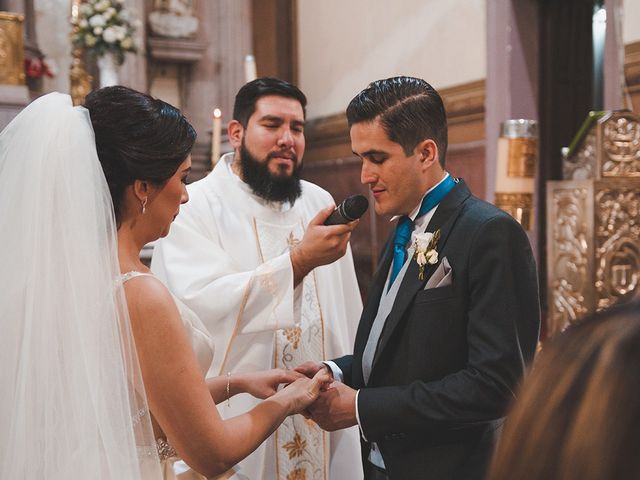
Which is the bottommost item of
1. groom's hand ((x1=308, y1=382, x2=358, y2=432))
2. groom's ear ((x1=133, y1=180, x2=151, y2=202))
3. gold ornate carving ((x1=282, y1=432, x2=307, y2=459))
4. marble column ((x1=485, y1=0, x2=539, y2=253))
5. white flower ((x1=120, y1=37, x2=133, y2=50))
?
gold ornate carving ((x1=282, y1=432, x2=307, y2=459))

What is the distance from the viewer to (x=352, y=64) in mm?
7570

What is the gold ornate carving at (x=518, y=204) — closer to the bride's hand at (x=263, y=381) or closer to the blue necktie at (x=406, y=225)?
the blue necktie at (x=406, y=225)

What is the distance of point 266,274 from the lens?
8.79ft

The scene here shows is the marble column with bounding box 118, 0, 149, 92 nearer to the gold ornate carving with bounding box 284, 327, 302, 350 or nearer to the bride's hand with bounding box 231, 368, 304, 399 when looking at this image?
the gold ornate carving with bounding box 284, 327, 302, 350

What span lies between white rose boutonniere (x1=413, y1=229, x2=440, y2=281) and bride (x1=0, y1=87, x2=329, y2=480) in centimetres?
62

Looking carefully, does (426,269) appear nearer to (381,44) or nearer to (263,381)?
(263,381)

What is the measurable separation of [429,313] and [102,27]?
5.23 m

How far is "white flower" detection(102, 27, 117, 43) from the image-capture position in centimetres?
624

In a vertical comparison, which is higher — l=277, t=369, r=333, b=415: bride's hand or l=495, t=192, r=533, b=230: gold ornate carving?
l=495, t=192, r=533, b=230: gold ornate carving

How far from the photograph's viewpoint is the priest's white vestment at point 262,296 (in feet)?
8.87

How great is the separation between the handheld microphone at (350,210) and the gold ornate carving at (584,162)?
1.96 m

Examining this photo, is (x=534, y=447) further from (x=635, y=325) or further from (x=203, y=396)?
(x=203, y=396)

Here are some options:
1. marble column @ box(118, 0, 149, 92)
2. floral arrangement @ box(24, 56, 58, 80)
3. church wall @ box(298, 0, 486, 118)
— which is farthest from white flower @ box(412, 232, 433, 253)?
marble column @ box(118, 0, 149, 92)

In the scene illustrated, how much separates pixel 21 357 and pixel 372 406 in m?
0.85
